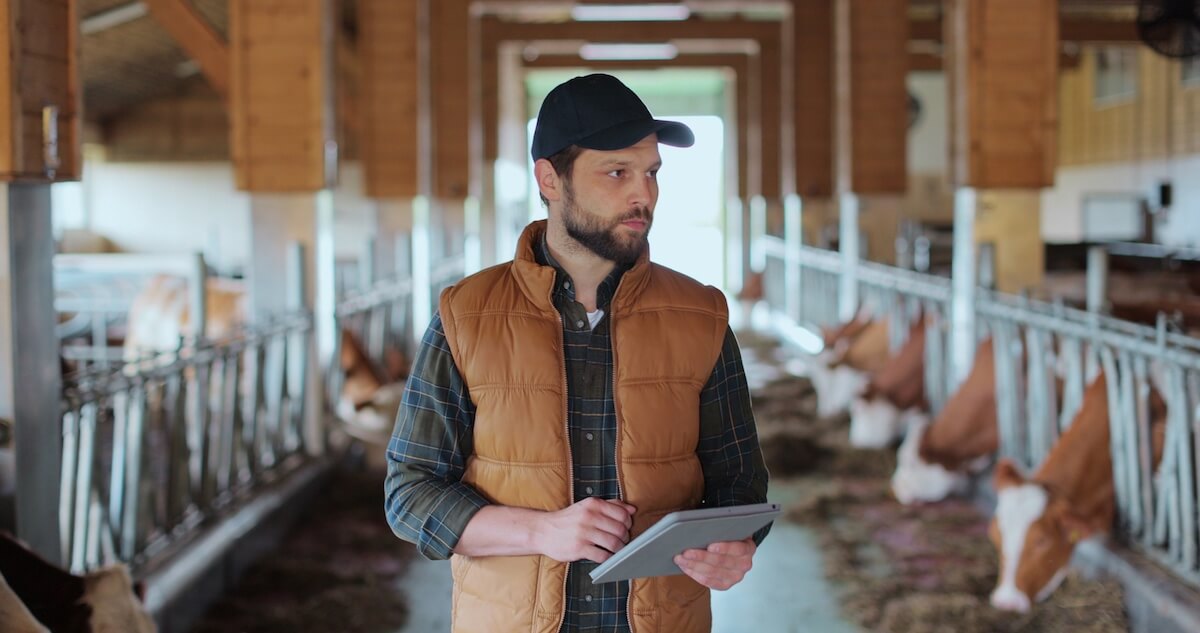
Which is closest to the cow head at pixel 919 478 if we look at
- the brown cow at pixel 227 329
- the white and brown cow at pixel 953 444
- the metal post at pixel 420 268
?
the white and brown cow at pixel 953 444

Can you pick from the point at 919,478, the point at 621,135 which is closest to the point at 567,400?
the point at 621,135

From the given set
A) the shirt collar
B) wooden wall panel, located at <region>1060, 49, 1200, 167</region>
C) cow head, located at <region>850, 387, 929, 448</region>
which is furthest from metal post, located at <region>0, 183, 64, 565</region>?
wooden wall panel, located at <region>1060, 49, 1200, 167</region>

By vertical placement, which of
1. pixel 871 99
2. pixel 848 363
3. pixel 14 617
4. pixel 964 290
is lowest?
pixel 848 363

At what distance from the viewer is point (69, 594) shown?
2643 millimetres

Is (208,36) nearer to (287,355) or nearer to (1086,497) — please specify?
(287,355)

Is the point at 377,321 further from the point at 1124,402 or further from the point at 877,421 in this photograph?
the point at 1124,402

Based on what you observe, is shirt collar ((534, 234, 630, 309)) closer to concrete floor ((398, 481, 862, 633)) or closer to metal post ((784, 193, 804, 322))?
concrete floor ((398, 481, 862, 633))

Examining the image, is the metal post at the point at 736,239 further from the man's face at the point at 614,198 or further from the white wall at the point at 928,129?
the man's face at the point at 614,198

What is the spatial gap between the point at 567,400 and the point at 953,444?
14.0 ft

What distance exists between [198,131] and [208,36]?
601 inches

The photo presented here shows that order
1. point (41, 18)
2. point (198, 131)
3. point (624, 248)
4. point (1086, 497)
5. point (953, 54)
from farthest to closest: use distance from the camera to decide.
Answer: point (198, 131), point (953, 54), point (1086, 497), point (41, 18), point (624, 248)

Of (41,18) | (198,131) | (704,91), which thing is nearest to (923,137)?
(704,91)

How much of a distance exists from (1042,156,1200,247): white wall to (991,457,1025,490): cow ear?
9.72 metres

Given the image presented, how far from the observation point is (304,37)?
6129mm
